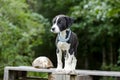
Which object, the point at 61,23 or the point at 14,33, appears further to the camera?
the point at 14,33

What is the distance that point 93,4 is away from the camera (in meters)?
8.36

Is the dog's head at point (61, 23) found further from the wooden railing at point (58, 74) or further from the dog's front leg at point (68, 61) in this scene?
the wooden railing at point (58, 74)

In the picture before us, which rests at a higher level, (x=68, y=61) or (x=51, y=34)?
(x=51, y=34)

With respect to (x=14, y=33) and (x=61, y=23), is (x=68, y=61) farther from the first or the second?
(x=14, y=33)

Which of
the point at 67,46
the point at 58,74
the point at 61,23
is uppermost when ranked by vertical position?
the point at 61,23

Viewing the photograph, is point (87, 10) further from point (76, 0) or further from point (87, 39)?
point (87, 39)

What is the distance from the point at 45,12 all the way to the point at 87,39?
1602 mm

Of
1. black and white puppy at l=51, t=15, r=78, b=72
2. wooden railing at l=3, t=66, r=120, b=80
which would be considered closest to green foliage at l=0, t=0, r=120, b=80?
wooden railing at l=3, t=66, r=120, b=80

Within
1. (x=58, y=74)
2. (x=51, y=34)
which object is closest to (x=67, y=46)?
(x=58, y=74)

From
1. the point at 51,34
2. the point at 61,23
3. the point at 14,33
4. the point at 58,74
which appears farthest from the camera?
the point at 51,34

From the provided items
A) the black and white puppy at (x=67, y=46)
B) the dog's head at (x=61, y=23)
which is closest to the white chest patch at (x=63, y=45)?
the black and white puppy at (x=67, y=46)

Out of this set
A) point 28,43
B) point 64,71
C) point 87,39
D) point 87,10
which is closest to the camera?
point 64,71

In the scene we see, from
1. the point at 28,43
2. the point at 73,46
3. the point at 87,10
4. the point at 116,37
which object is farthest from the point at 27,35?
the point at 116,37

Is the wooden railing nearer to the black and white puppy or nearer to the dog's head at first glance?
the black and white puppy
